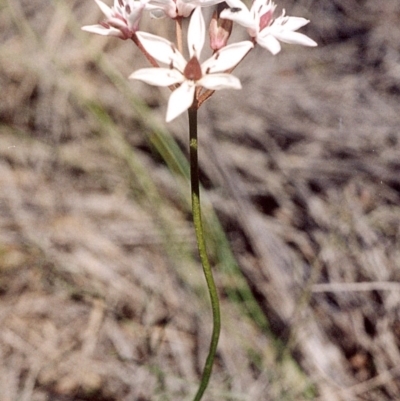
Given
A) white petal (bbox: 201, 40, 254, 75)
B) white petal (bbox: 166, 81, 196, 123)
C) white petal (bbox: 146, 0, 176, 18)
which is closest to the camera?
white petal (bbox: 166, 81, 196, 123)

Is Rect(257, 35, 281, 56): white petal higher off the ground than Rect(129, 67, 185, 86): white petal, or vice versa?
Rect(257, 35, 281, 56): white petal

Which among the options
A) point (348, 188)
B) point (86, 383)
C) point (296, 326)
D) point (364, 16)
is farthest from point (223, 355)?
point (364, 16)

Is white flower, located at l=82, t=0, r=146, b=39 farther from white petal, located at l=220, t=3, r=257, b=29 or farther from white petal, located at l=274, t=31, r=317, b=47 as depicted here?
white petal, located at l=274, t=31, r=317, b=47

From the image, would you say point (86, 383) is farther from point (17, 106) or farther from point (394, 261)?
point (17, 106)

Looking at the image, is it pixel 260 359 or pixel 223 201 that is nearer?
pixel 260 359

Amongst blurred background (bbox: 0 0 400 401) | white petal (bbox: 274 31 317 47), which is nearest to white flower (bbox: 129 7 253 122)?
white petal (bbox: 274 31 317 47)

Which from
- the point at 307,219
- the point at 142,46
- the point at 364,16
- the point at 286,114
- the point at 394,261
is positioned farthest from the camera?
the point at 364,16

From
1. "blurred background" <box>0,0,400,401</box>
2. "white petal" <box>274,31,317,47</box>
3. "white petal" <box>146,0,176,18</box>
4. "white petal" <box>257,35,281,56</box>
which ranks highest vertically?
"white petal" <box>146,0,176,18</box>
